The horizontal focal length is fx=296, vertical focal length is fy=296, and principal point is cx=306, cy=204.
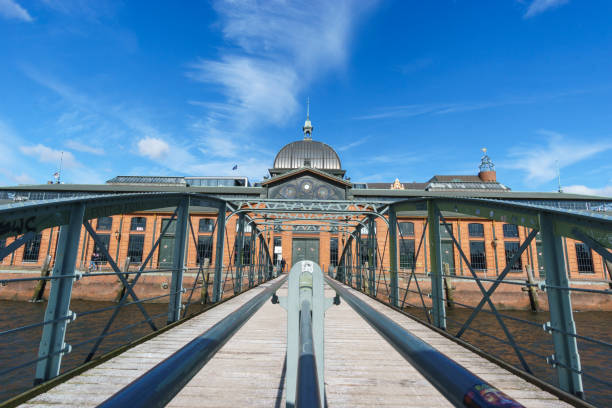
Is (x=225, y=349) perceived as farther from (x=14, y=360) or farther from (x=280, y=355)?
(x=14, y=360)

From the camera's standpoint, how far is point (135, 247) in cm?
2903

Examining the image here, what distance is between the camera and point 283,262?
3122cm

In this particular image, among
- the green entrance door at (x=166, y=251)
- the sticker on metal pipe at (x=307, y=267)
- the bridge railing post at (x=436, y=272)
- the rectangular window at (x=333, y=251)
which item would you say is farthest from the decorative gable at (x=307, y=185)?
the sticker on metal pipe at (x=307, y=267)

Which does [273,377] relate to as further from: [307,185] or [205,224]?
[205,224]

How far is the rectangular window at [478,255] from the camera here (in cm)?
2931

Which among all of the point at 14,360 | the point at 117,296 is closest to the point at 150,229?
the point at 117,296

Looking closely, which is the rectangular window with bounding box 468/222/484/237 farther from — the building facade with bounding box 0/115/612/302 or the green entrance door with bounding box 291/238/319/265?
the green entrance door with bounding box 291/238/319/265

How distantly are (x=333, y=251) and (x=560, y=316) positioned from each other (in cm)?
2917

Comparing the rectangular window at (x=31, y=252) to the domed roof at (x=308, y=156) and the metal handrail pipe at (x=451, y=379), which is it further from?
the metal handrail pipe at (x=451, y=379)

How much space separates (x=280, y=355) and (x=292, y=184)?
28246mm

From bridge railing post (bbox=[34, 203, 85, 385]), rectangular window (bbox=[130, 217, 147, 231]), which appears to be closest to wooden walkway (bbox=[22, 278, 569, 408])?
bridge railing post (bbox=[34, 203, 85, 385])

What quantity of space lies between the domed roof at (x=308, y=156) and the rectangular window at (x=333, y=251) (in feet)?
36.9

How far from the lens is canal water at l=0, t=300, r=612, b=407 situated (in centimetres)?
822

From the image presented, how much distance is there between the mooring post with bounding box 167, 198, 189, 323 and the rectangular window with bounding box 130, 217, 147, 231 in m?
26.0
